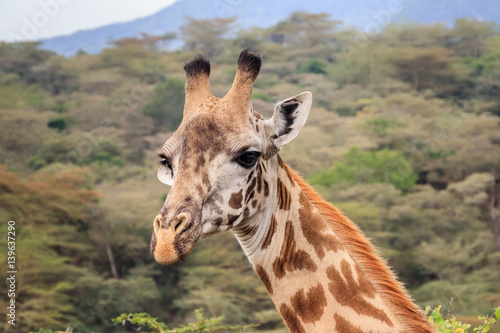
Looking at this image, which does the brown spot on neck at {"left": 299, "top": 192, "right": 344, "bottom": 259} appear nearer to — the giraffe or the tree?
the giraffe

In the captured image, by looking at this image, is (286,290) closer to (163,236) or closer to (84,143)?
(163,236)

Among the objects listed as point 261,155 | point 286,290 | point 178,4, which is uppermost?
point 178,4

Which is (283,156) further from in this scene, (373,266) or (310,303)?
(310,303)

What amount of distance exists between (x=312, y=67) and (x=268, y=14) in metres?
40.3

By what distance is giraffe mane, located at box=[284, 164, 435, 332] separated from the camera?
3.66 m

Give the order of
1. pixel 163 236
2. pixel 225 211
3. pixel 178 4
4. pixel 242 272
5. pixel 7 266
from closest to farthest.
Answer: pixel 163 236 < pixel 225 211 < pixel 7 266 < pixel 242 272 < pixel 178 4

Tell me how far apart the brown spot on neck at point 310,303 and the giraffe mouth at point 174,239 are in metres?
0.80

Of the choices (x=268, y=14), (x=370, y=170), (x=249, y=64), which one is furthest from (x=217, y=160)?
(x=268, y=14)

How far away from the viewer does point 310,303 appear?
3645 mm

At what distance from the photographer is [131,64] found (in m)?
58.2

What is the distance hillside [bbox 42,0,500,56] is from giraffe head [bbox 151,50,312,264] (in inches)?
3005

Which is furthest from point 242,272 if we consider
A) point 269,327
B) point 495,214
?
point 495,214

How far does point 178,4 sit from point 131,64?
48766 mm

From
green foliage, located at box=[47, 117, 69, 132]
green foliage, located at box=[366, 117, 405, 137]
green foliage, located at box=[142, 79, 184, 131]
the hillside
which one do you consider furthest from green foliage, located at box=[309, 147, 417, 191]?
the hillside
